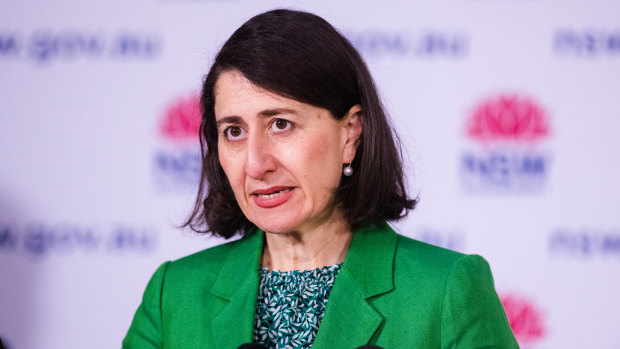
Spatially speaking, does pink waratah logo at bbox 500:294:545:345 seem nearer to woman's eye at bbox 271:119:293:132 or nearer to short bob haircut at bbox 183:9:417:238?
short bob haircut at bbox 183:9:417:238

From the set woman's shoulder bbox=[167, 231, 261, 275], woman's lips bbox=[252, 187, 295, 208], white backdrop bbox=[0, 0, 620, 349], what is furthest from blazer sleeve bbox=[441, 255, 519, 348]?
white backdrop bbox=[0, 0, 620, 349]

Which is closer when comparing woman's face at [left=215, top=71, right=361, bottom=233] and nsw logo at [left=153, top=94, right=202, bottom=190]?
woman's face at [left=215, top=71, right=361, bottom=233]

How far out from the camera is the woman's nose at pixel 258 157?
56.0 inches

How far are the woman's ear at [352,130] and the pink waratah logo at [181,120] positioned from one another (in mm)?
1003

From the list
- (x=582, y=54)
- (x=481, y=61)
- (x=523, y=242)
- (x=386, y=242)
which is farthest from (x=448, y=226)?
(x=386, y=242)

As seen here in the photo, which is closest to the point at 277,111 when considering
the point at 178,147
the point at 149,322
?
the point at 149,322

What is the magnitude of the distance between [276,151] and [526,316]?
1.27m

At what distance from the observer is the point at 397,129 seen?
7.57ft

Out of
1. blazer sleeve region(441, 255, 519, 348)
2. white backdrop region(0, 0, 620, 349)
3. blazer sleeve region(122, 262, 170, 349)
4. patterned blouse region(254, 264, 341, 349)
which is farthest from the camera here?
white backdrop region(0, 0, 620, 349)

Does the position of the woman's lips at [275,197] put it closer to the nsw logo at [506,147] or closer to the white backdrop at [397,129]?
the white backdrop at [397,129]

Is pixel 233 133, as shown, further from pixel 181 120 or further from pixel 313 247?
pixel 181 120

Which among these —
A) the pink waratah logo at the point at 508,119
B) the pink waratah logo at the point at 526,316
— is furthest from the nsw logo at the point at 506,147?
the pink waratah logo at the point at 526,316

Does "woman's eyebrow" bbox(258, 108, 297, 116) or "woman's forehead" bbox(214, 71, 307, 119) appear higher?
"woman's forehead" bbox(214, 71, 307, 119)

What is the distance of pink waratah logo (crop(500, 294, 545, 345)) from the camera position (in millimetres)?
2383
